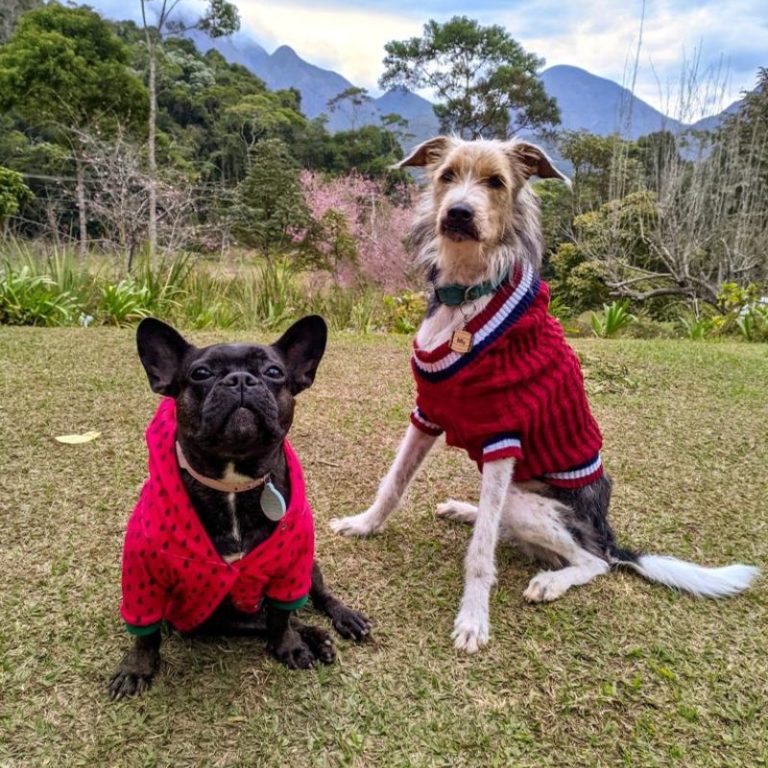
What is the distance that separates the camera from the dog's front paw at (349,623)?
2037mm

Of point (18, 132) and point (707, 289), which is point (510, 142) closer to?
point (707, 289)

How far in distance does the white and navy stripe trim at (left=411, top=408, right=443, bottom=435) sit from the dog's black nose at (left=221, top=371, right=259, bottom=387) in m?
1.08

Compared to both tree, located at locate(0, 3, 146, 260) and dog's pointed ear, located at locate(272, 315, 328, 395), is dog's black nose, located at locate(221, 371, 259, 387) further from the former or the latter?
tree, located at locate(0, 3, 146, 260)

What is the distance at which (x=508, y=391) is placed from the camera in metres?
2.19

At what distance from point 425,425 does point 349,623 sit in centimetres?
88

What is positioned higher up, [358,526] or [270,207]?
[270,207]

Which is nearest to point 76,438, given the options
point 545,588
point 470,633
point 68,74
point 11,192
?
point 470,633

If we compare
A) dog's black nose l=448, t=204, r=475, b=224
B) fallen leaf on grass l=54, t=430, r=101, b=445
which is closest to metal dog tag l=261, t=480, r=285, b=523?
dog's black nose l=448, t=204, r=475, b=224

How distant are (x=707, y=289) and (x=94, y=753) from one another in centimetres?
1400

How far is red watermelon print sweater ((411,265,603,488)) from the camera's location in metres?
2.19

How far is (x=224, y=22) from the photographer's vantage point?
19.2 metres

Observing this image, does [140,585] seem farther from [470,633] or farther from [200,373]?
[470,633]

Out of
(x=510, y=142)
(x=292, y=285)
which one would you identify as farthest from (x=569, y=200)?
(x=510, y=142)

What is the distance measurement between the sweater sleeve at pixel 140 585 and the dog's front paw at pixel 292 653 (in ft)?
1.36
